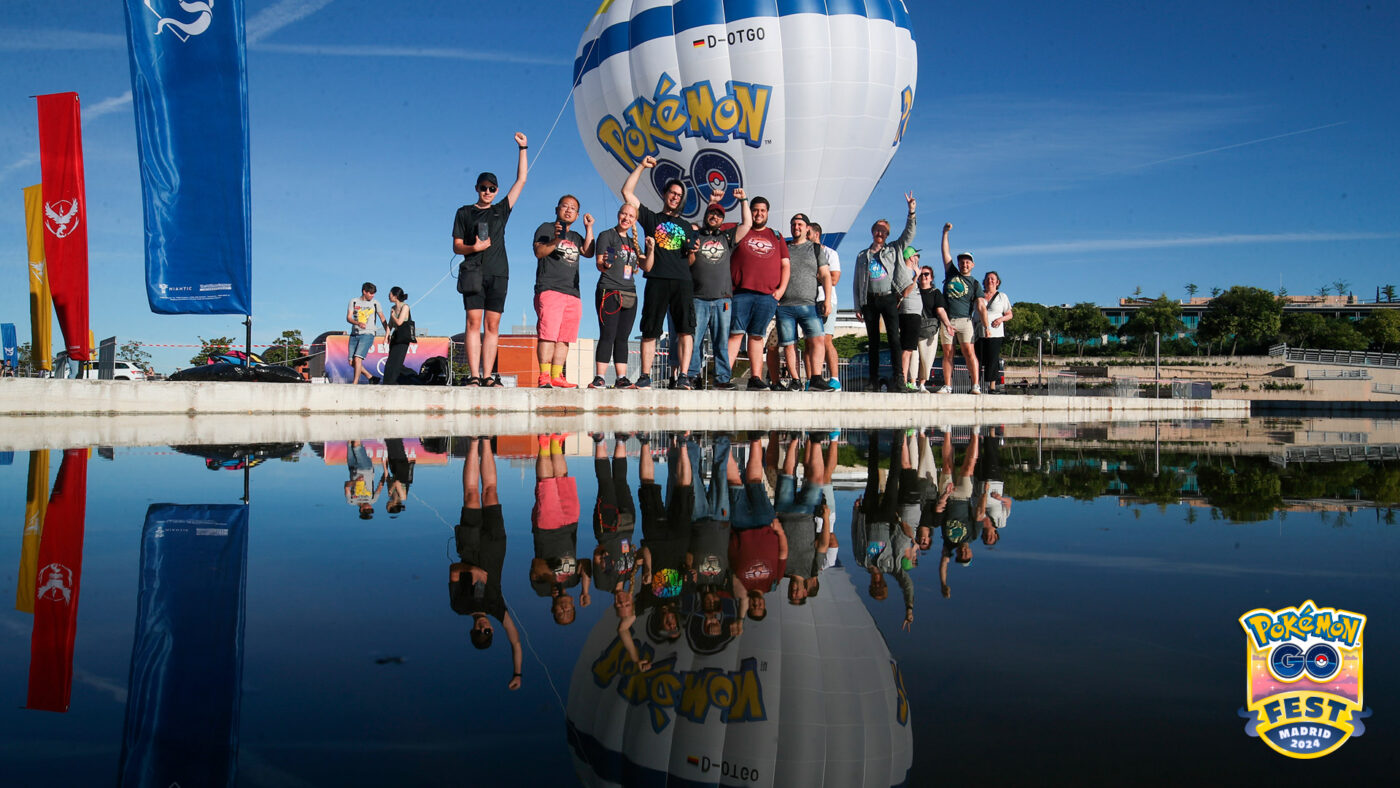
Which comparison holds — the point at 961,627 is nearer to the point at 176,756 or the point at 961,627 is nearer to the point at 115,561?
the point at 176,756

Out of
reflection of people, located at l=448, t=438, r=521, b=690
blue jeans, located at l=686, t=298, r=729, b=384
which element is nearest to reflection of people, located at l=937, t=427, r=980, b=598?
reflection of people, located at l=448, t=438, r=521, b=690

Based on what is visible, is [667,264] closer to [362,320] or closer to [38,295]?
[362,320]

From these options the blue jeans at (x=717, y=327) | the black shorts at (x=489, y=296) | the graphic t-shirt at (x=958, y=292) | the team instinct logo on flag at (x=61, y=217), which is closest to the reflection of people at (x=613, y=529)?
the black shorts at (x=489, y=296)

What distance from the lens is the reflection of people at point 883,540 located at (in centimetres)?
192

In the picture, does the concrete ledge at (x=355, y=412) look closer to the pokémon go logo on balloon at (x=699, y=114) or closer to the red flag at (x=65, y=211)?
the red flag at (x=65, y=211)

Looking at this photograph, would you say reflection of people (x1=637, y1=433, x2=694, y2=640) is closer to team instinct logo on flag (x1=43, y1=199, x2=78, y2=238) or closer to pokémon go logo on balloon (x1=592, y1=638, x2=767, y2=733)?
pokémon go logo on balloon (x1=592, y1=638, x2=767, y2=733)

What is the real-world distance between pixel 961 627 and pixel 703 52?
60.9 feet

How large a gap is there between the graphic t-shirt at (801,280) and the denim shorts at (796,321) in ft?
0.24

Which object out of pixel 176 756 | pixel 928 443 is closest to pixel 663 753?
pixel 176 756

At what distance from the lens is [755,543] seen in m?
2.46

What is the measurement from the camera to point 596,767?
1.08m

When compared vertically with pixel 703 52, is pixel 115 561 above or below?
below

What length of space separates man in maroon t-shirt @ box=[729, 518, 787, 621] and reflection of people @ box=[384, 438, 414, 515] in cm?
Result: 124

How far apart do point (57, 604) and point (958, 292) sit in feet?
41.2
